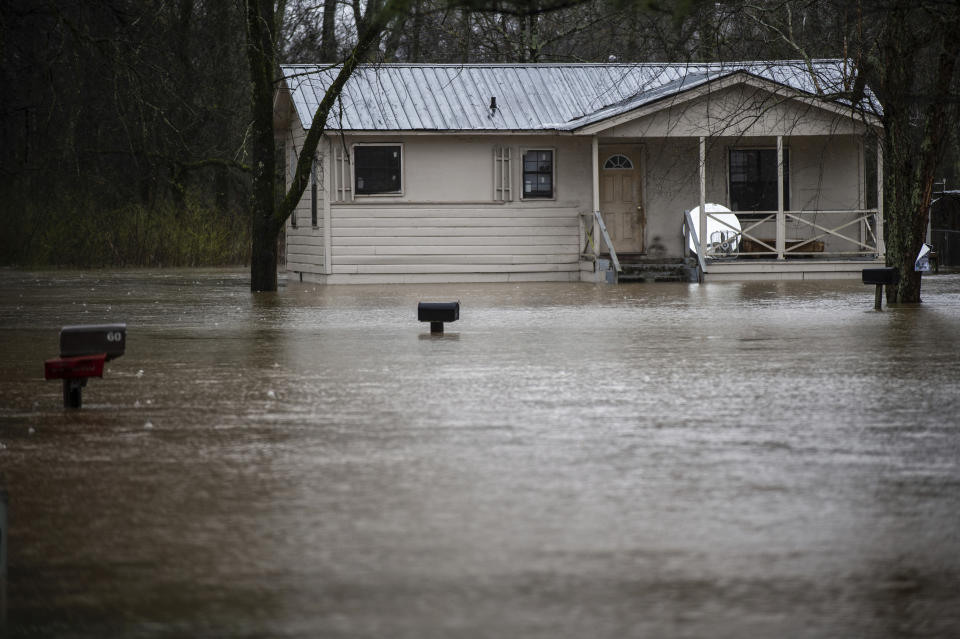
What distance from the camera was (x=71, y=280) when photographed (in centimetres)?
3431

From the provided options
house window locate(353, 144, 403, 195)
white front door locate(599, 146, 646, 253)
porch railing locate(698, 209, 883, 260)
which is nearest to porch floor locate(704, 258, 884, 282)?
porch railing locate(698, 209, 883, 260)

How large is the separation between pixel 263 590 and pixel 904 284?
18.2 metres

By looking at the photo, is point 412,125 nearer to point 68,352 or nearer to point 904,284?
point 904,284

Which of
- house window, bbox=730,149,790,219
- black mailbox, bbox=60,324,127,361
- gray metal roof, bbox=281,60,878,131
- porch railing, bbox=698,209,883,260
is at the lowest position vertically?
black mailbox, bbox=60,324,127,361

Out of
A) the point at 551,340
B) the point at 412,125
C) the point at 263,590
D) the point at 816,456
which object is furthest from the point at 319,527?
the point at 412,125

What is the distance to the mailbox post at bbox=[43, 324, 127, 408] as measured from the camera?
10031mm

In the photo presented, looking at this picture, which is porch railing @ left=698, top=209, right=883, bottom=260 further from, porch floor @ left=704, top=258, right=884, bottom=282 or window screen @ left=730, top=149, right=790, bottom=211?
window screen @ left=730, top=149, right=790, bottom=211

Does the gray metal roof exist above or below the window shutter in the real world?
above

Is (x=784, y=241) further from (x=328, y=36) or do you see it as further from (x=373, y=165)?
(x=328, y=36)

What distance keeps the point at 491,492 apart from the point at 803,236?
27.6 meters

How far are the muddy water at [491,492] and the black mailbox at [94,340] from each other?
0.43 m

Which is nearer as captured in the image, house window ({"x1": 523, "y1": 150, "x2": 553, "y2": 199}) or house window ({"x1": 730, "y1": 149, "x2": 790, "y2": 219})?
house window ({"x1": 523, "y1": 150, "x2": 553, "y2": 199})

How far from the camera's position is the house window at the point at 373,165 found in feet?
106

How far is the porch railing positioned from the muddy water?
17.1 metres
